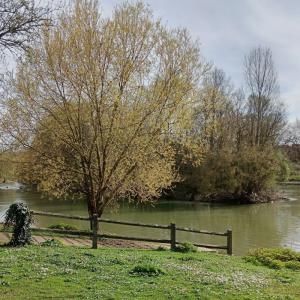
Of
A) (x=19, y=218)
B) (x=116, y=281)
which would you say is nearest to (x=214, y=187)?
(x=19, y=218)

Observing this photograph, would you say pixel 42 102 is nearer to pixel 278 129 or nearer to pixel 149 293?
pixel 149 293

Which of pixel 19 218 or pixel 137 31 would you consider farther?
pixel 137 31

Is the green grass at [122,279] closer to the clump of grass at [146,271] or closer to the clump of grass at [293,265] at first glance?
the clump of grass at [146,271]

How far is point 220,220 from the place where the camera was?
3092cm

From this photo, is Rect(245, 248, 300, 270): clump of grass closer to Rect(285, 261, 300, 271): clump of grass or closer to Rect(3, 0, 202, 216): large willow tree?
Rect(285, 261, 300, 271): clump of grass

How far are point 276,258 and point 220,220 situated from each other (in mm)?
16863

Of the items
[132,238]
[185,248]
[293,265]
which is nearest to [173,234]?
[185,248]

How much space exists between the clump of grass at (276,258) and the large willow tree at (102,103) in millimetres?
6435

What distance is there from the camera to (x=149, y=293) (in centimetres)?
704

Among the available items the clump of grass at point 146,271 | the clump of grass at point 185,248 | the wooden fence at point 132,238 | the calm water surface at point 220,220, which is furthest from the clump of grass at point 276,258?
the clump of grass at point 146,271

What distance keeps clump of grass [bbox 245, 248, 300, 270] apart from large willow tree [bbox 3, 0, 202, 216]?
6.44m

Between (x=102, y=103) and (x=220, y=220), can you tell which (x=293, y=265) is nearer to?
(x=102, y=103)

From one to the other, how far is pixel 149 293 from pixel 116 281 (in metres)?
0.97

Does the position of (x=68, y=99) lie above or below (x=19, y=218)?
above
